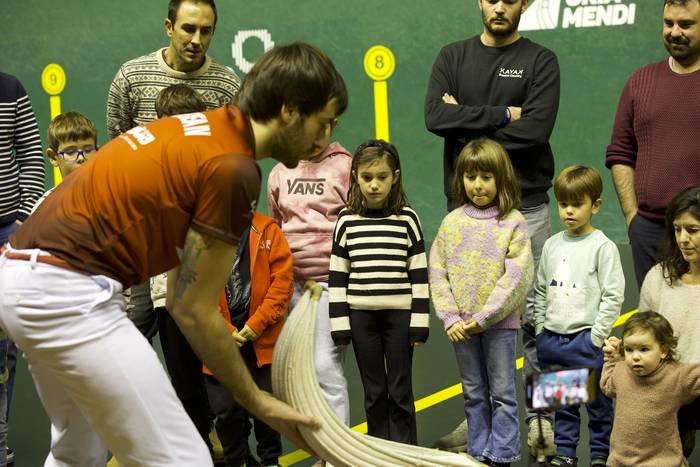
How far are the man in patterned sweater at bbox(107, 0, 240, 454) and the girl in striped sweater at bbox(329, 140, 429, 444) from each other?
0.79m

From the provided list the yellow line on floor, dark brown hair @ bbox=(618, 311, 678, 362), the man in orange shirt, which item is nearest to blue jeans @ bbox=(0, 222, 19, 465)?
the yellow line on floor

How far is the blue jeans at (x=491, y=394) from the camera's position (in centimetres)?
395

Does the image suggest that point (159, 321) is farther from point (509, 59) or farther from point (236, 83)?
point (509, 59)

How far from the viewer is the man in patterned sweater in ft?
14.4

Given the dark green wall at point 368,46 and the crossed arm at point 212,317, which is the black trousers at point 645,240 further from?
the dark green wall at point 368,46

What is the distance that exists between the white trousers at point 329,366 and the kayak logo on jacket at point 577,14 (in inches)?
163

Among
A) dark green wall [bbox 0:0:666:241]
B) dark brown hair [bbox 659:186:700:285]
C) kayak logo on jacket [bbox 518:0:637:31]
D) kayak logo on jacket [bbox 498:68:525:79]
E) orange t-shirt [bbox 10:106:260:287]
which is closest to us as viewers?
orange t-shirt [bbox 10:106:260:287]

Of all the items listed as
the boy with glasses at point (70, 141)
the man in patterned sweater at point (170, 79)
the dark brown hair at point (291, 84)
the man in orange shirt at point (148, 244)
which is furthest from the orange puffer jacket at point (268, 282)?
the dark brown hair at point (291, 84)

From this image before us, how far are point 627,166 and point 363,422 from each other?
64.6 inches

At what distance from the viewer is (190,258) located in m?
2.34

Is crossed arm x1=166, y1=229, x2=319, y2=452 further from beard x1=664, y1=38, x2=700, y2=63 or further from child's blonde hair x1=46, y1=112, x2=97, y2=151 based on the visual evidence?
beard x1=664, y1=38, x2=700, y2=63

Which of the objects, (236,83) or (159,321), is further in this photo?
(236,83)

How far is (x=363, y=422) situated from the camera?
4.67m

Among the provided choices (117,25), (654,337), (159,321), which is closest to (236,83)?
(159,321)
